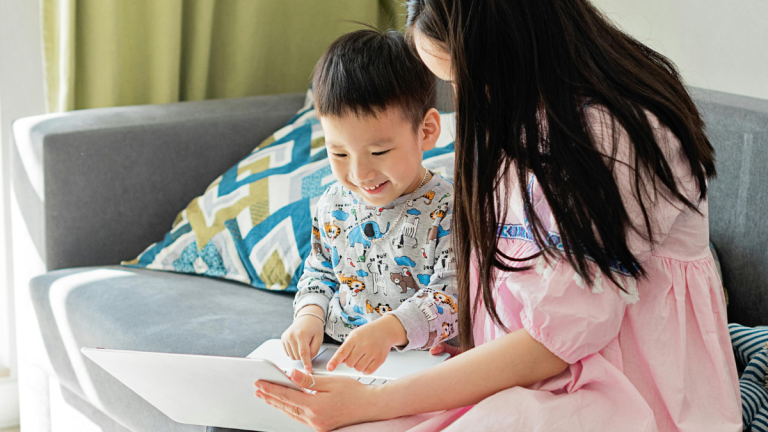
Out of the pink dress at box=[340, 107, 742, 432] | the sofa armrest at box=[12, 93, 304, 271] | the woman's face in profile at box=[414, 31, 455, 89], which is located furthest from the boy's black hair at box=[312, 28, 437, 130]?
the sofa armrest at box=[12, 93, 304, 271]

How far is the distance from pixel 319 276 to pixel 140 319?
381 millimetres

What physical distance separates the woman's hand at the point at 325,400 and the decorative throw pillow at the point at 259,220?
0.62 meters

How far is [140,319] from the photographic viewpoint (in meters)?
1.28

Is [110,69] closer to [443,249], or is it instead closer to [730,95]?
[443,249]

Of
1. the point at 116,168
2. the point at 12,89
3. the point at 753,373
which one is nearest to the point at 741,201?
the point at 753,373

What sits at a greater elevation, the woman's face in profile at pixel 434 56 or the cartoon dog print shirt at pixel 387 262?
the woman's face in profile at pixel 434 56

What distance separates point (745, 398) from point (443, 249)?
44 cm

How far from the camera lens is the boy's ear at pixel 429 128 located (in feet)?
3.33

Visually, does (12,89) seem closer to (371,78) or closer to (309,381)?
(371,78)

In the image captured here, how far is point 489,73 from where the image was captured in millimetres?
768

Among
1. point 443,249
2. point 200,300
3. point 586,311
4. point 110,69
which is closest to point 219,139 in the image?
point 110,69

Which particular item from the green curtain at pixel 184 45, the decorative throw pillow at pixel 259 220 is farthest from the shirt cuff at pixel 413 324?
the green curtain at pixel 184 45

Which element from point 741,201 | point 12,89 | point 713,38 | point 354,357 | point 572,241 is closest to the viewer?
point 572,241

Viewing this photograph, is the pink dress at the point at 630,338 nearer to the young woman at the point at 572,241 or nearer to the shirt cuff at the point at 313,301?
the young woman at the point at 572,241
